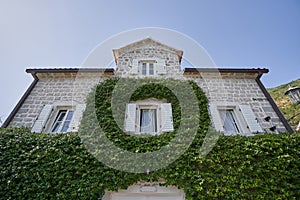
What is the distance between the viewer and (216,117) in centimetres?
610

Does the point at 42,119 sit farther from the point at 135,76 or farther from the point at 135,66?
the point at 135,66

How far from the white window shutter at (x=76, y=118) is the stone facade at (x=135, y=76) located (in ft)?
1.19

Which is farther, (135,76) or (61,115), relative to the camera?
(135,76)

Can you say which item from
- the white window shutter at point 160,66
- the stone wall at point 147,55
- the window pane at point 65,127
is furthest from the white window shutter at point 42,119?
the white window shutter at point 160,66

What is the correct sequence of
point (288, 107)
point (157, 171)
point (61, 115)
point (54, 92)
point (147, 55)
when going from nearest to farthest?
point (157, 171), point (61, 115), point (54, 92), point (147, 55), point (288, 107)

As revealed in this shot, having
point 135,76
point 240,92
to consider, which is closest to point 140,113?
point 135,76

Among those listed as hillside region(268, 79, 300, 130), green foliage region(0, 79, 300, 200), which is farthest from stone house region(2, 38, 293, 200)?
hillside region(268, 79, 300, 130)

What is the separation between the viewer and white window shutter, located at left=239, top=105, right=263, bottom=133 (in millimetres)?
5879

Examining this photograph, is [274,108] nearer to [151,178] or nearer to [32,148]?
[151,178]

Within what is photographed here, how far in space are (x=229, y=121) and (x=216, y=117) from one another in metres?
0.67

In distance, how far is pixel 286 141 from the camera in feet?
16.0

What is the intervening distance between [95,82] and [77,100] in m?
1.02

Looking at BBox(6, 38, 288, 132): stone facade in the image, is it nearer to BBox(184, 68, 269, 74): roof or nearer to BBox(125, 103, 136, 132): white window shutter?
BBox(184, 68, 269, 74): roof

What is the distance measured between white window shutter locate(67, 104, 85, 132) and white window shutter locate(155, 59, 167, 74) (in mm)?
3268
